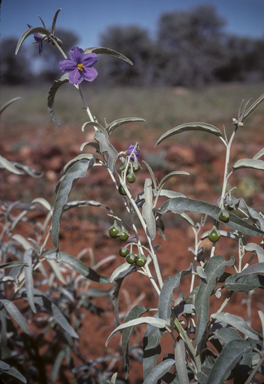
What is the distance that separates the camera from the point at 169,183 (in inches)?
193

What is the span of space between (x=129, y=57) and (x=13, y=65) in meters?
11.9

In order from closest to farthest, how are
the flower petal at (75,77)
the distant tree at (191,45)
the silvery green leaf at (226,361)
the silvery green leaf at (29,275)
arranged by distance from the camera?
the silvery green leaf at (226,361)
the flower petal at (75,77)
the silvery green leaf at (29,275)
the distant tree at (191,45)

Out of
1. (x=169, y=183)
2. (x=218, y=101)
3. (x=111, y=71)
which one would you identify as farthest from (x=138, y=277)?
(x=111, y=71)

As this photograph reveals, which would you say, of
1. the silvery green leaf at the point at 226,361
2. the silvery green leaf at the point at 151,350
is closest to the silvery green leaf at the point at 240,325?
the silvery green leaf at the point at 226,361

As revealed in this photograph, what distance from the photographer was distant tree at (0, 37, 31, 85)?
1216 inches

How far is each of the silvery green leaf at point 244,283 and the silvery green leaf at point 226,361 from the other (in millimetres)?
130

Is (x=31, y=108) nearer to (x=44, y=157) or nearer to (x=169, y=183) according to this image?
(x=44, y=157)

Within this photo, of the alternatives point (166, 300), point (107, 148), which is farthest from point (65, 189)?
point (166, 300)

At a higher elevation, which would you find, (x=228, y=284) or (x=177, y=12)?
(x=177, y=12)

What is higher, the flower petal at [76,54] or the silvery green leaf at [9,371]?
the flower petal at [76,54]

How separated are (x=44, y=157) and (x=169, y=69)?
28.9m

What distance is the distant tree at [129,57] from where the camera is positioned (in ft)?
102

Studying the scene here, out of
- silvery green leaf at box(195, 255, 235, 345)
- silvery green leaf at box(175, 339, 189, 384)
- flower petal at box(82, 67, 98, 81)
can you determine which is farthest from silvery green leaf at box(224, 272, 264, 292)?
flower petal at box(82, 67, 98, 81)

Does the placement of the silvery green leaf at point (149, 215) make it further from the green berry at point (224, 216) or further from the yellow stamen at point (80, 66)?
the yellow stamen at point (80, 66)
